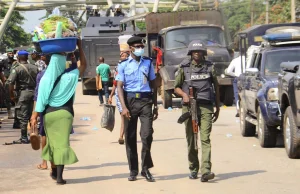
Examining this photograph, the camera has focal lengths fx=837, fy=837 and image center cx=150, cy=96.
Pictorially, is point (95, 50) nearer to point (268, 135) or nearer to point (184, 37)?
point (184, 37)

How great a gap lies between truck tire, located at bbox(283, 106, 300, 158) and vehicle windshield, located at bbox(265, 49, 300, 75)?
214cm

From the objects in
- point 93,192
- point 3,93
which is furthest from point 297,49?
point 3,93

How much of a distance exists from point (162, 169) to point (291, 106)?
241cm

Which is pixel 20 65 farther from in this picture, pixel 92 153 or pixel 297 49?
pixel 297 49

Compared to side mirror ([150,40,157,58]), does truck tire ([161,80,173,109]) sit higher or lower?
lower

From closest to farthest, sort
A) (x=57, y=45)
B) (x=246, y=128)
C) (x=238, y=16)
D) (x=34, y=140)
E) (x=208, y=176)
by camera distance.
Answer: (x=208, y=176)
(x=34, y=140)
(x=57, y=45)
(x=246, y=128)
(x=238, y=16)

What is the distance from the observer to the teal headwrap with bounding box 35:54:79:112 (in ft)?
35.4

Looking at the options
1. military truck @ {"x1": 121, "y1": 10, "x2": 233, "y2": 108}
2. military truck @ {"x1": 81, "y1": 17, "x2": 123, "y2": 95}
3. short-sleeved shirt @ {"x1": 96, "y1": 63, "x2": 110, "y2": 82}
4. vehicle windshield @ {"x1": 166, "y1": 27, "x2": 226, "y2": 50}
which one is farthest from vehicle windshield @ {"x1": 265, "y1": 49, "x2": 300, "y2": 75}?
military truck @ {"x1": 81, "y1": 17, "x2": 123, "y2": 95}

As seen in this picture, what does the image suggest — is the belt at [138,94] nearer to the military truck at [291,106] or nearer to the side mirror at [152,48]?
the military truck at [291,106]

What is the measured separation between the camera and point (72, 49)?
1102 cm

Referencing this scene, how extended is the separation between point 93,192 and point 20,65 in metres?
6.69

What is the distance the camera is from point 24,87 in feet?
53.5

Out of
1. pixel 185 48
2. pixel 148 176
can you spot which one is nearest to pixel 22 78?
pixel 148 176

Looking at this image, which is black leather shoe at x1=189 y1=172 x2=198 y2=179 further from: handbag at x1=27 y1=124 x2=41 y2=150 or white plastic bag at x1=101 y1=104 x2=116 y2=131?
white plastic bag at x1=101 y1=104 x2=116 y2=131
